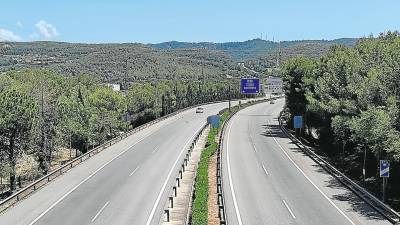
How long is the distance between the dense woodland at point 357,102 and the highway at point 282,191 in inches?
137

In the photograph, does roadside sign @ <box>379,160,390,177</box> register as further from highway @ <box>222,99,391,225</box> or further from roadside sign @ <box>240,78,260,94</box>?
roadside sign @ <box>240,78,260,94</box>

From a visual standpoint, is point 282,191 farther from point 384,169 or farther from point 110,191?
point 110,191

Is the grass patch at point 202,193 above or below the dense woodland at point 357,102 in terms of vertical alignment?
below

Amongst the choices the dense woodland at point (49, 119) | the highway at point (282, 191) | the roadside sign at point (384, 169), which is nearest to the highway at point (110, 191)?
the highway at point (282, 191)

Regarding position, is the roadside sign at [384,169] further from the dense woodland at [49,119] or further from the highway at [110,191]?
the dense woodland at [49,119]

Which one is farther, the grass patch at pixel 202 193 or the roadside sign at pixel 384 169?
the roadside sign at pixel 384 169

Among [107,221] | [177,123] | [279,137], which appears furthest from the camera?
[177,123]

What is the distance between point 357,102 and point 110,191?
19.5 metres

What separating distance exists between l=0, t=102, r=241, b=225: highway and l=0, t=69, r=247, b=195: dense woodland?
5499 millimetres

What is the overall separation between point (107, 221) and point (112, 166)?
1817cm

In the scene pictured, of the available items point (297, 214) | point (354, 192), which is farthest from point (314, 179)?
point (297, 214)

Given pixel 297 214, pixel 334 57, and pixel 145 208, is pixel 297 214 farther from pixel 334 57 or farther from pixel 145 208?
pixel 334 57

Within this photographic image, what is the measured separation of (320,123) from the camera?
195 ft

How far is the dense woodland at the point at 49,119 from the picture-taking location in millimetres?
42375
